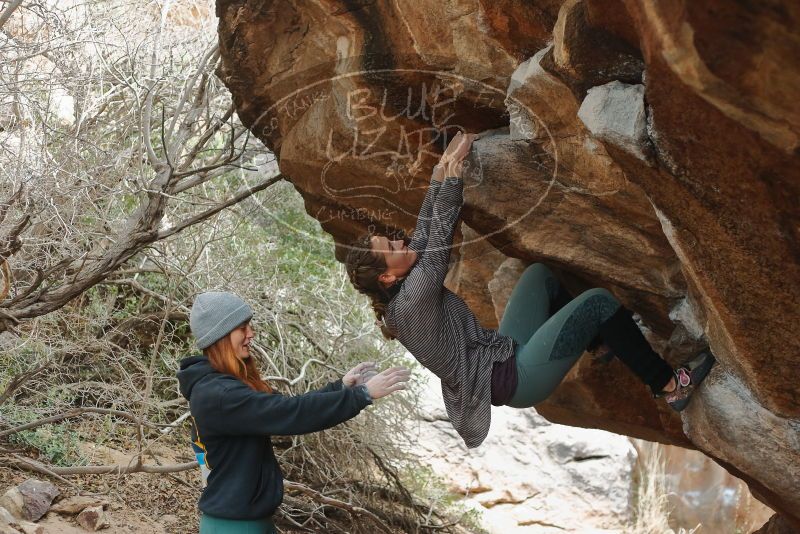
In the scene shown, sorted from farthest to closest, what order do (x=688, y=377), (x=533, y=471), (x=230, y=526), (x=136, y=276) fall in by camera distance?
1. (x=533, y=471)
2. (x=136, y=276)
3. (x=688, y=377)
4. (x=230, y=526)

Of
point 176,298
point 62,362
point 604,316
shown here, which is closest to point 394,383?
point 604,316

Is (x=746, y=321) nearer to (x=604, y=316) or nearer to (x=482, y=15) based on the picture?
(x=604, y=316)

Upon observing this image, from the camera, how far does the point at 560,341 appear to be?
4.09 meters

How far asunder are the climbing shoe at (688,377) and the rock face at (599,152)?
8cm

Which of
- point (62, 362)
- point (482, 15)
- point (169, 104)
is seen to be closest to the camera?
point (482, 15)

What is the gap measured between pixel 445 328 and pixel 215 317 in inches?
43.6

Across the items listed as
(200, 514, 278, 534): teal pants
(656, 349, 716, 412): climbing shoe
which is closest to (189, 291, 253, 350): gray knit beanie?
(200, 514, 278, 534): teal pants

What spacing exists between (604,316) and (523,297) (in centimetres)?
55

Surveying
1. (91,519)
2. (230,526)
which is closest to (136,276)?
(91,519)

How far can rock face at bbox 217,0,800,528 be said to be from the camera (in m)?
2.50

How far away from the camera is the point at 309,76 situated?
16.9 feet

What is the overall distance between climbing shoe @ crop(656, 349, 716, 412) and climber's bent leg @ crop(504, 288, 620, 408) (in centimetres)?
40

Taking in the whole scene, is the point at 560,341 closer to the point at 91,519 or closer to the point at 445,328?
the point at 445,328

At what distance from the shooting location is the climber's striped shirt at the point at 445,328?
3941mm
